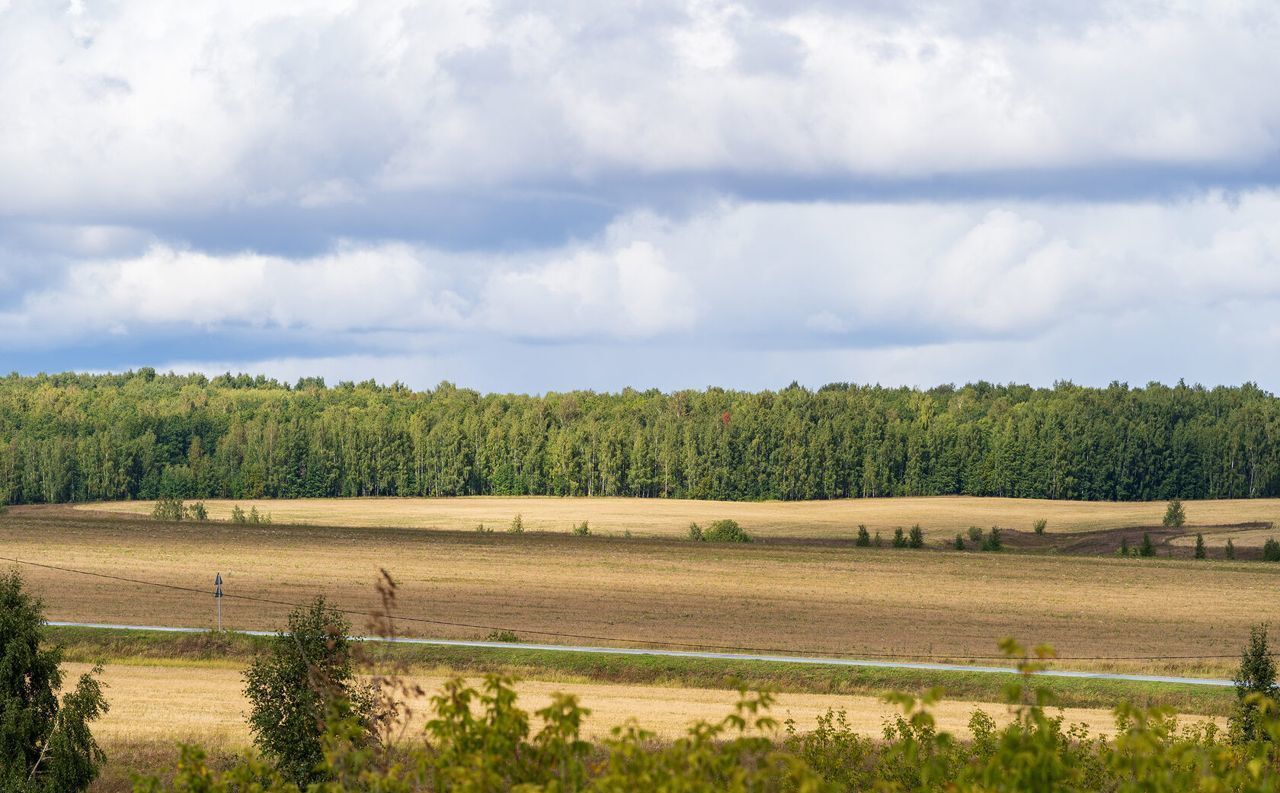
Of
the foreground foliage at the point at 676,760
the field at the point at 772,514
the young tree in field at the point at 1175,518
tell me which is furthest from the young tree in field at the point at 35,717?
the young tree in field at the point at 1175,518

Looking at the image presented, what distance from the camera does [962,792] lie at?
8.54 metres

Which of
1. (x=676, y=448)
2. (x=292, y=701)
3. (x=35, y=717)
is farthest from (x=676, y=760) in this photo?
(x=676, y=448)

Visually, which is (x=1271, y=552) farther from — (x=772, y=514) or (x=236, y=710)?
(x=236, y=710)

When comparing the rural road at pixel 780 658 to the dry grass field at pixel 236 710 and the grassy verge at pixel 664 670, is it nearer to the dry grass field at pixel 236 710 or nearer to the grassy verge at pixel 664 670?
the grassy verge at pixel 664 670

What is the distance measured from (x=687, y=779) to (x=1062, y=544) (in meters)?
75.2

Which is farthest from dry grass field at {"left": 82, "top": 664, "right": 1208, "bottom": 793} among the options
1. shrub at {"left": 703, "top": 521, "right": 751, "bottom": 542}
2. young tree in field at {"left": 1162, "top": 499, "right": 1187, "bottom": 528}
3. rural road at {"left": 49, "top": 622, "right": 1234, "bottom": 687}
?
young tree in field at {"left": 1162, "top": 499, "right": 1187, "bottom": 528}

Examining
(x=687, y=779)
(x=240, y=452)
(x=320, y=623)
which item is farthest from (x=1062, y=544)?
(x=240, y=452)

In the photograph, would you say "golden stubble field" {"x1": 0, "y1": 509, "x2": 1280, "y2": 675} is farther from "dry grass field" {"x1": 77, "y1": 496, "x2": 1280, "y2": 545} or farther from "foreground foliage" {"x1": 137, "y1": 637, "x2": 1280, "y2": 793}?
"foreground foliage" {"x1": 137, "y1": 637, "x2": 1280, "y2": 793}

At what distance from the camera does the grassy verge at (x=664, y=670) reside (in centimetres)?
3872

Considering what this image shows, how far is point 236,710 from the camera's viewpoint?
35.1m

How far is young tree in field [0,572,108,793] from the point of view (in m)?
24.2

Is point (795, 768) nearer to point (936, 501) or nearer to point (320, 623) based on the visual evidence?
point (320, 623)

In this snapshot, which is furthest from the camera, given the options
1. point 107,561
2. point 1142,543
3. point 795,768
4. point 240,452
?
point 240,452

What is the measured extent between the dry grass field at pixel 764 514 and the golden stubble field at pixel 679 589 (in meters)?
24.5
